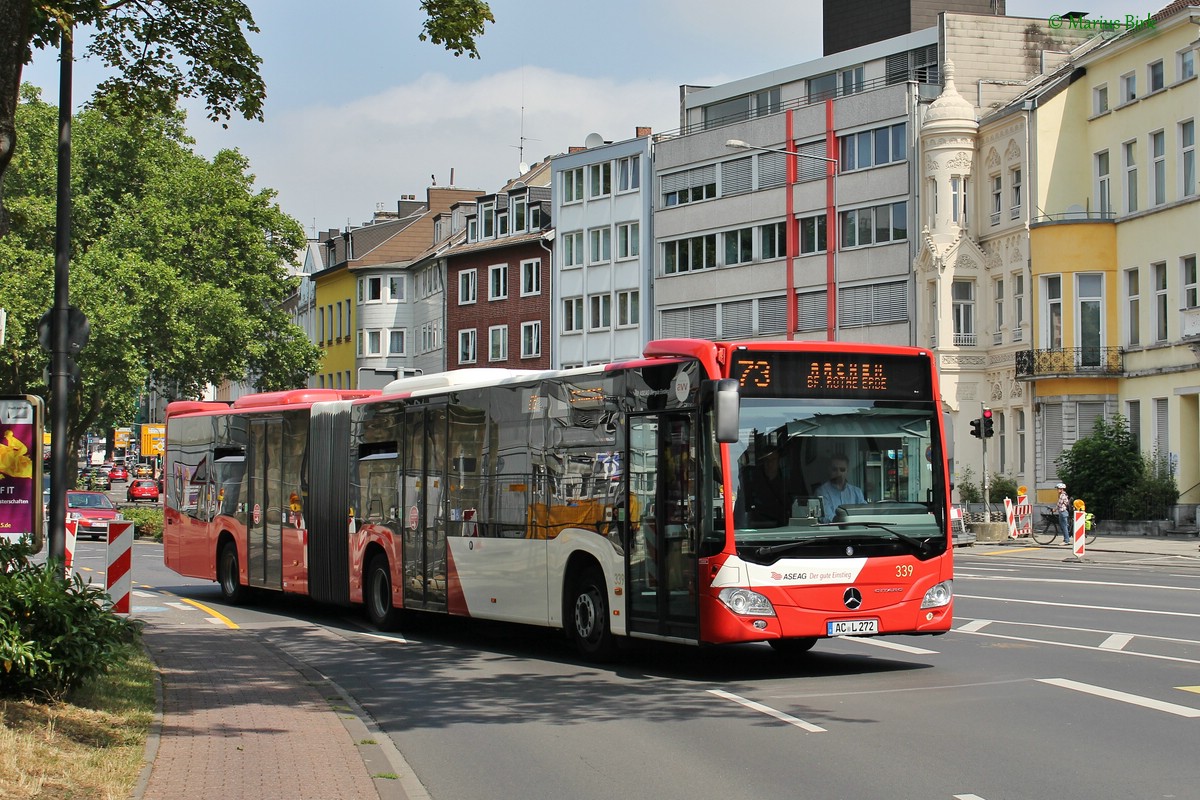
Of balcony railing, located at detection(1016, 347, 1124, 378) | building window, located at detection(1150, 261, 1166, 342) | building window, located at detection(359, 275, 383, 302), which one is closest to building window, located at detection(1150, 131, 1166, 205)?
building window, located at detection(1150, 261, 1166, 342)

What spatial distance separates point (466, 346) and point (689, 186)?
18.4 meters

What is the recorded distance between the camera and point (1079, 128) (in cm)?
5166

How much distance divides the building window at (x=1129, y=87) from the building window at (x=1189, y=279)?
5703 millimetres

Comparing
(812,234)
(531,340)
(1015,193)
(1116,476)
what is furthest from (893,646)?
(531,340)

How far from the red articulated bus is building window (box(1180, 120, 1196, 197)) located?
107 feet

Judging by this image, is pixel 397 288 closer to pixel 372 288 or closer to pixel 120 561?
pixel 372 288

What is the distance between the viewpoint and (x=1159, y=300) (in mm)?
47375

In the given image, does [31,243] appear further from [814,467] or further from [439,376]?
[814,467]

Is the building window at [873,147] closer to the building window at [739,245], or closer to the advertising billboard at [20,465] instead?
the building window at [739,245]

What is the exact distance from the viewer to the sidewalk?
8.90m

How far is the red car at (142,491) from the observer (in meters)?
88.7

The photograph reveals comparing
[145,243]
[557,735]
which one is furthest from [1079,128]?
[557,735]

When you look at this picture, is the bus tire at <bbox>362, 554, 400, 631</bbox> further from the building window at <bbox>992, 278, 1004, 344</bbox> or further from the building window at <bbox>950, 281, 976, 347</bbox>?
the building window at <bbox>950, 281, 976, 347</bbox>

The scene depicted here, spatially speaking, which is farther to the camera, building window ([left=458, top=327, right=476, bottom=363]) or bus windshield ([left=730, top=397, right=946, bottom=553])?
building window ([left=458, top=327, right=476, bottom=363])
